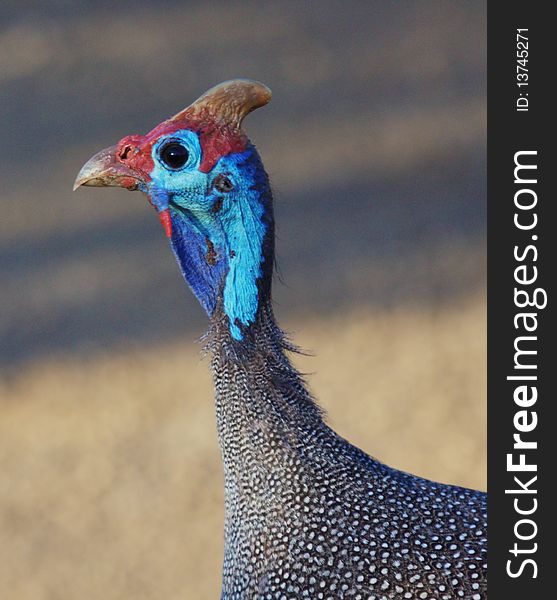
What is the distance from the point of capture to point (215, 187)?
266cm

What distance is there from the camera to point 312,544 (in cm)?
259

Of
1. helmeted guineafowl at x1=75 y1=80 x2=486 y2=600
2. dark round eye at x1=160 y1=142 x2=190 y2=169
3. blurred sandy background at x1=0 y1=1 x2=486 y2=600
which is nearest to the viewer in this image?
helmeted guineafowl at x1=75 y1=80 x2=486 y2=600

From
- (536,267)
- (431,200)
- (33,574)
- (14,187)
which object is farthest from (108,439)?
(536,267)

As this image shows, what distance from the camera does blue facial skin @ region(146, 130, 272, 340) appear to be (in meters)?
2.65

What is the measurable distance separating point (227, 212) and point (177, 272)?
3.06 m

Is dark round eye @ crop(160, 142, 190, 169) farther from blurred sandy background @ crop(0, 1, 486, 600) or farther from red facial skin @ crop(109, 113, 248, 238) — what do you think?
blurred sandy background @ crop(0, 1, 486, 600)

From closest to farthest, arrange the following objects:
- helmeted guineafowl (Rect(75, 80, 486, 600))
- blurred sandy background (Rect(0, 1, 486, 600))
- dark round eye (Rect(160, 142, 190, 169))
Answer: helmeted guineafowl (Rect(75, 80, 486, 600))
dark round eye (Rect(160, 142, 190, 169))
blurred sandy background (Rect(0, 1, 486, 600))

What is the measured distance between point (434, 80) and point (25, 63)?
7.27 feet

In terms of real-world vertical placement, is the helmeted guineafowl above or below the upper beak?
below

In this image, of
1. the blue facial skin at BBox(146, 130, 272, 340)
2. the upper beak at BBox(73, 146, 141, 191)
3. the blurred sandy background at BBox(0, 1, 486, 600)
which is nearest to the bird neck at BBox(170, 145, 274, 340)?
the blue facial skin at BBox(146, 130, 272, 340)

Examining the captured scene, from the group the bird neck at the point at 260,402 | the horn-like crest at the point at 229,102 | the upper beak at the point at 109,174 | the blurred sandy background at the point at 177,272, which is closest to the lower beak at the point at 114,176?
the upper beak at the point at 109,174

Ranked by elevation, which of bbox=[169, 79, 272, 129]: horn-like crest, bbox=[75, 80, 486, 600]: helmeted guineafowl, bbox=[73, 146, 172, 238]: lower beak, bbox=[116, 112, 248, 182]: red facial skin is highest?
bbox=[169, 79, 272, 129]: horn-like crest

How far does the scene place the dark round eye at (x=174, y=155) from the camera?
8.79 feet

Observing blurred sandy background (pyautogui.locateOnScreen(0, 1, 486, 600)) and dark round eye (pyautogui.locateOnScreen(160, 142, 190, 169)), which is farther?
blurred sandy background (pyautogui.locateOnScreen(0, 1, 486, 600))
